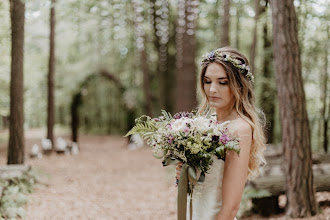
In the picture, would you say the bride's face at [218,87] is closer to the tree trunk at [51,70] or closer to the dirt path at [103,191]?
the dirt path at [103,191]

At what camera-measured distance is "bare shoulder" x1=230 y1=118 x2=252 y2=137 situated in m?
2.33

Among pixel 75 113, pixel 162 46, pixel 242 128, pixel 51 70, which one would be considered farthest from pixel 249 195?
pixel 162 46

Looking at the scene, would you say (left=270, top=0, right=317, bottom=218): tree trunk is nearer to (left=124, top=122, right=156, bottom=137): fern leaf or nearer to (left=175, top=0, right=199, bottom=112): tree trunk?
(left=124, top=122, right=156, bottom=137): fern leaf

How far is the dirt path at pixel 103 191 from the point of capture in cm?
655

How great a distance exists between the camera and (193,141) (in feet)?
7.57

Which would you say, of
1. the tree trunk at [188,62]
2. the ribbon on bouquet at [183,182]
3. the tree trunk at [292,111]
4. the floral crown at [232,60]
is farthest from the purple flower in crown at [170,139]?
the tree trunk at [188,62]

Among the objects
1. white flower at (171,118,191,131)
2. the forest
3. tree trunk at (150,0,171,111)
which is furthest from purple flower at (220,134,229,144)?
tree trunk at (150,0,171,111)

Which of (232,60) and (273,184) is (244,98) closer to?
(232,60)

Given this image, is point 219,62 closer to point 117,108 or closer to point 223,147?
point 223,147

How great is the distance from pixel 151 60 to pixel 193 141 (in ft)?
69.7

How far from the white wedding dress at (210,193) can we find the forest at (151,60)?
1.43 metres

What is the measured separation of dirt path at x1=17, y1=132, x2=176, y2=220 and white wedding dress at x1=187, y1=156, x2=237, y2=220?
2.65 m

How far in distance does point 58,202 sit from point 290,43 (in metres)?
5.68

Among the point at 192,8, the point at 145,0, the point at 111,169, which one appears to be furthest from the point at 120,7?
the point at 111,169
